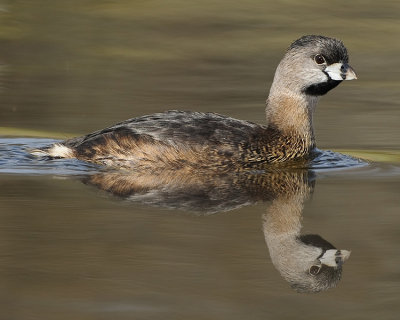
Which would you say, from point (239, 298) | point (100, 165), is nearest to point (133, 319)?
point (239, 298)

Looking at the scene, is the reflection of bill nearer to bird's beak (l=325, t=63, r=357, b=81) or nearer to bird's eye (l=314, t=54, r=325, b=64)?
bird's beak (l=325, t=63, r=357, b=81)

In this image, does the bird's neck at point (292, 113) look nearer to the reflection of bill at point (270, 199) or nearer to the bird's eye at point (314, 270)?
the reflection of bill at point (270, 199)

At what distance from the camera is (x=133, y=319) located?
6.04m

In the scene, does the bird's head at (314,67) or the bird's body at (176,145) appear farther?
the bird's head at (314,67)

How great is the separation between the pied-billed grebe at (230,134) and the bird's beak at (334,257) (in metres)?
3.31

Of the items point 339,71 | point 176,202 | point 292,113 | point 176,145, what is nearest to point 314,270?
point 176,202

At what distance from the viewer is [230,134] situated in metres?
10.9

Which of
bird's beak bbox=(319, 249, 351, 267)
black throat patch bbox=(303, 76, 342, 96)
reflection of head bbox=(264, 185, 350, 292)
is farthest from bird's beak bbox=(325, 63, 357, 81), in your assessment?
bird's beak bbox=(319, 249, 351, 267)

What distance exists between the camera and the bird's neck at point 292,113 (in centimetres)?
1159

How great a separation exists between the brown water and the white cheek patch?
2.84ft

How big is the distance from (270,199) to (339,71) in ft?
8.00

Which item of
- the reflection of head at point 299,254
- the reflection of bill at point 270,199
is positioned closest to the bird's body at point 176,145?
the reflection of bill at point 270,199

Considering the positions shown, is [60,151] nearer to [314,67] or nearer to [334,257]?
[314,67]

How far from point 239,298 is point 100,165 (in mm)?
4599
